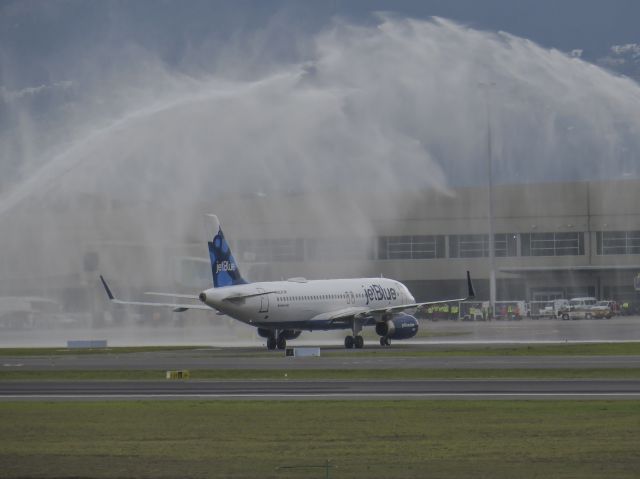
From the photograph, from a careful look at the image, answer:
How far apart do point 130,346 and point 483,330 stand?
A: 104ft

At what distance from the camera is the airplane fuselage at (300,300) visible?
7731 cm

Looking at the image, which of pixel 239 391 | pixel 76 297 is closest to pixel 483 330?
pixel 76 297

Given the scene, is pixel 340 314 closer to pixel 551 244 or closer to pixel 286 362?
pixel 286 362

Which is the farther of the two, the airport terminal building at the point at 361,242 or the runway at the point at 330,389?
the airport terminal building at the point at 361,242

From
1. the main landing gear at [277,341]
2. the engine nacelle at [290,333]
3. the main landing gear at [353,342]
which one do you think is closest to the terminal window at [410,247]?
the engine nacelle at [290,333]

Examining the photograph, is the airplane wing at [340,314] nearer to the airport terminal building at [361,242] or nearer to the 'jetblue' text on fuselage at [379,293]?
the 'jetblue' text on fuselage at [379,293]

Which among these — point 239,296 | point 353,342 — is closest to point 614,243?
point 353,342

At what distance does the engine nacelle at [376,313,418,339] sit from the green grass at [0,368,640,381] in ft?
85.9

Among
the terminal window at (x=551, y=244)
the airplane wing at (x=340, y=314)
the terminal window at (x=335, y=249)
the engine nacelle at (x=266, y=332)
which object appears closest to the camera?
the engine nacelle at (x=266, y=332)

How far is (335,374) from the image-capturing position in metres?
52.1

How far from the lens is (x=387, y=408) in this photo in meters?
35.9

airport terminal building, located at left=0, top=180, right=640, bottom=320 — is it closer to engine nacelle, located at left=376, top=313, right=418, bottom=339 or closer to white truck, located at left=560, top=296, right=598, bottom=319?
white truck, located at left=560, top=296, right=598, bottom=319

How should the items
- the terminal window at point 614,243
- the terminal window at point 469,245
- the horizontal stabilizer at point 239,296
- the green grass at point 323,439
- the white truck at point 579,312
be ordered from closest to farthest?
the green grass at point 323,439 < the horizontal stabilizer at point 239,296 < the white truck at point 579,312 < the terminal window at point 614,243 < the terminal window at point 469,245

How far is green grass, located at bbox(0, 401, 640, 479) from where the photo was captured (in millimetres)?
24391
